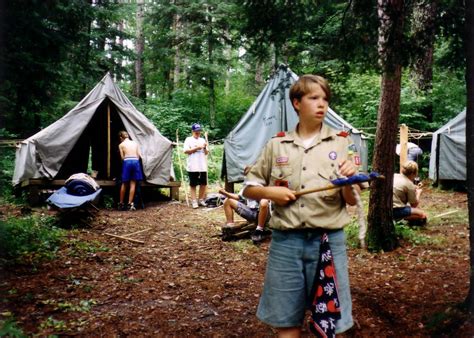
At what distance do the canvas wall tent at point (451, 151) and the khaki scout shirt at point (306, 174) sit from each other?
9363 millimetres

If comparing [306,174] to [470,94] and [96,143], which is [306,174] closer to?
[470,94]

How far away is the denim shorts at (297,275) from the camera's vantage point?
2162 mm

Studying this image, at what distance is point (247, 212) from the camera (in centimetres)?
636

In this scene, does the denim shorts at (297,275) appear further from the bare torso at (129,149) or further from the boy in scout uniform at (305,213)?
the bare torso at (129,149)

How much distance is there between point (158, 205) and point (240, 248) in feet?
14.2

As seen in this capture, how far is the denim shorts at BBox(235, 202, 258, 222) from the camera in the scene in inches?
248

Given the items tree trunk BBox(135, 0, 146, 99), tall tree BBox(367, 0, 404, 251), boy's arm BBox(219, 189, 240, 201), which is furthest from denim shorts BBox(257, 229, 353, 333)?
tree trunk BBox(135, 0, 146, 99)

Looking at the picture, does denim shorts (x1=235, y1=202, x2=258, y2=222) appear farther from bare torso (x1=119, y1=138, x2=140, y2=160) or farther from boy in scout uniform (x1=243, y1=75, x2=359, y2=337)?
boy in scout uniform (x1=243, y1=75, x2=359, y2=337)

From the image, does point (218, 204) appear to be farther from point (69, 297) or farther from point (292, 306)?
point (292, 306)

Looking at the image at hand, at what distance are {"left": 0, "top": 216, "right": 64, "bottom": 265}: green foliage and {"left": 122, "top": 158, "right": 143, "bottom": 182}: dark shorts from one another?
2520mm

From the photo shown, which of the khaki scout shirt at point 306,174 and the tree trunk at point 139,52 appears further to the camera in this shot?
the tree trunk at point 139,52

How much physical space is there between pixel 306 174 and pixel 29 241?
4.55 metres

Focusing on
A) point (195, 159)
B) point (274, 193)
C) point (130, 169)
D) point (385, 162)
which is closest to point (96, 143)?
point (130, 169)

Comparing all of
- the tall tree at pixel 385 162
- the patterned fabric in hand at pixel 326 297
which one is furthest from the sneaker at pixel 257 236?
the patterned fabric in hand at pixel 326 297
